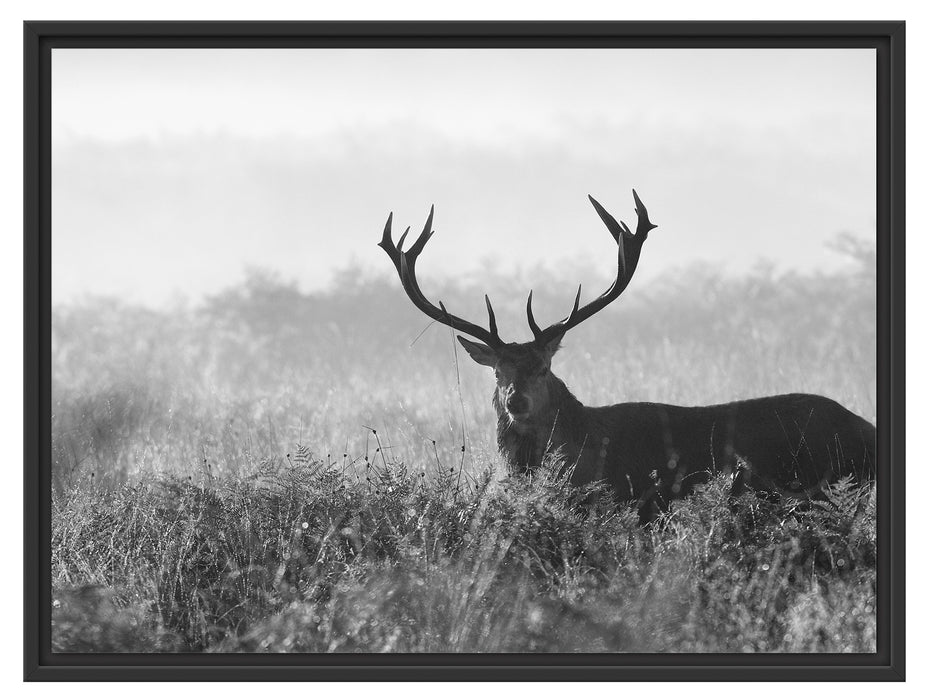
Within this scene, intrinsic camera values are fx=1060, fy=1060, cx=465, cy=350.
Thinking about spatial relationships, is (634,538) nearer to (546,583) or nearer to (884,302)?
(546,583)

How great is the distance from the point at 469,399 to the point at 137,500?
3.84m

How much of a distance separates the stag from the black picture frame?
153 cm

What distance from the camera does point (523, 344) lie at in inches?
268

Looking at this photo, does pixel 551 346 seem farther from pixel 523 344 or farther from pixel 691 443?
pixel 691 443

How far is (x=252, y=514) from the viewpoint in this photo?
5.89 meters

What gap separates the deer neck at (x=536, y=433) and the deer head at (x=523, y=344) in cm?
2

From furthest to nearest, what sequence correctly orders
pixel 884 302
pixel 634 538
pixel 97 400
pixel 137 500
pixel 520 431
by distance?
pixel 97 400, pixel 520 431, pixel 137 500, pixel 634 538, pixel 884 302

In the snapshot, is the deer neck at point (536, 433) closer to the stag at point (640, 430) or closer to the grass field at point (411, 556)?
the stag at point (640, 430)

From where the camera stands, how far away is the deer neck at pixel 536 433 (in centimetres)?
686

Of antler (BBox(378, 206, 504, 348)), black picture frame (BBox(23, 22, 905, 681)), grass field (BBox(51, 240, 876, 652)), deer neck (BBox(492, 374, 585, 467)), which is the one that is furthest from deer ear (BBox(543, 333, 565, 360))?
black picture frame (BBox(23, 22, 905, 681))
